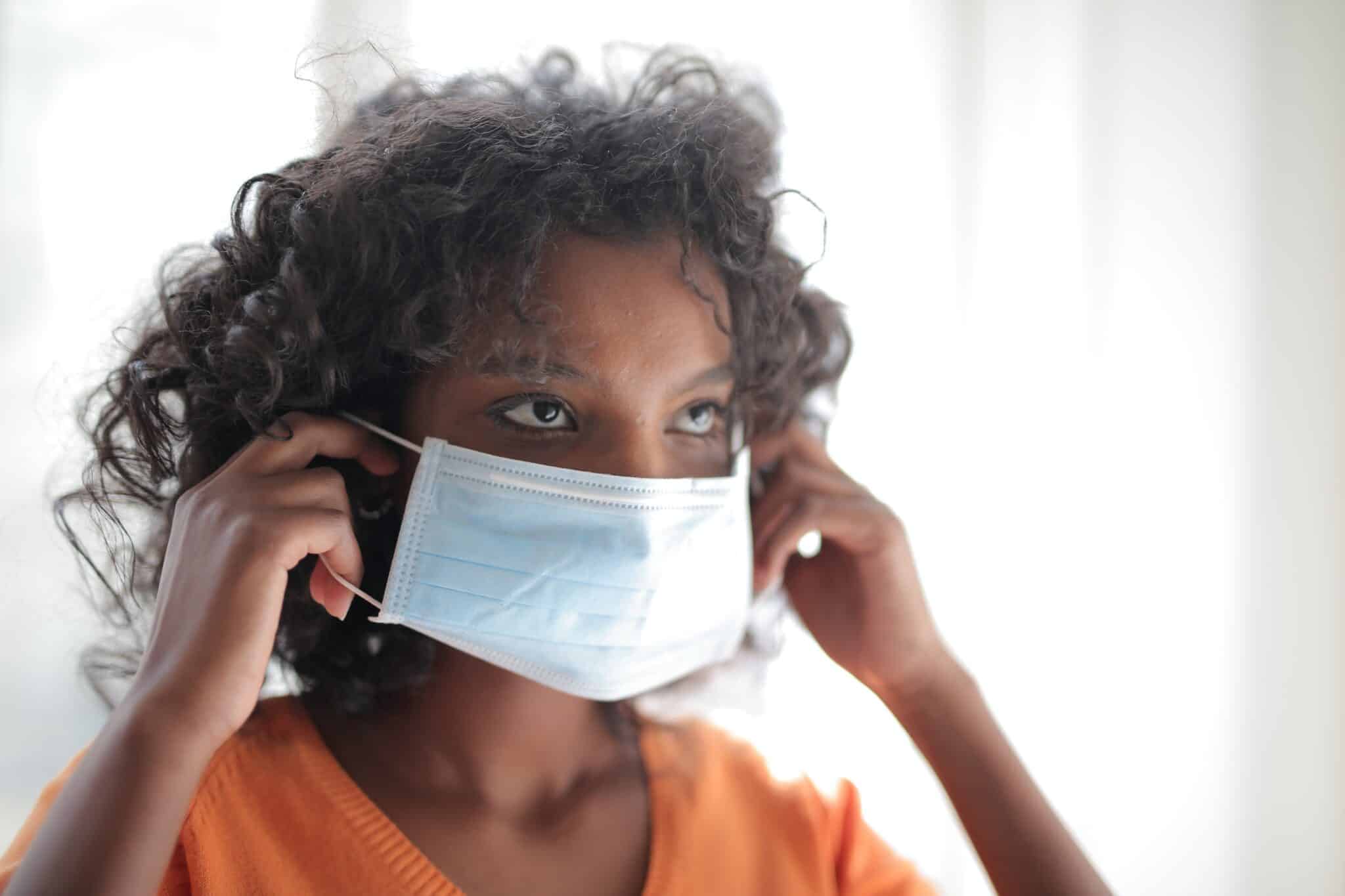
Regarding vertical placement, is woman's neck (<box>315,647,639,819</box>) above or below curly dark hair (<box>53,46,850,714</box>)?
below

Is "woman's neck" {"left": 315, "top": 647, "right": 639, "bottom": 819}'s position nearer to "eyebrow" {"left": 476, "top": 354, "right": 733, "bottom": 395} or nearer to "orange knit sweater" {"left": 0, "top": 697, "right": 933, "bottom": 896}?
"orange knit sweater" {"left": 0, "top": 697, "right": 933, "bottom": 896}

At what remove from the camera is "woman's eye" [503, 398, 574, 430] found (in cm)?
103

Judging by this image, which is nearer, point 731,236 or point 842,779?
point 731,236

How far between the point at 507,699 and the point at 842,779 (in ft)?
1.32

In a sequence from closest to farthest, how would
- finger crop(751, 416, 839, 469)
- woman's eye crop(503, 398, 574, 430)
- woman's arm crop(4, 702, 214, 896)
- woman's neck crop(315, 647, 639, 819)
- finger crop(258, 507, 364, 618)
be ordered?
woman's arm crop(4, 702, 214, 896) < finger crop(258, 507, 364, 618) < woman's eye crop(503, 398, 574, 430) < woman's neck crop(315, 647, 639, 819) < finger crop(751, 416, 839, 469)

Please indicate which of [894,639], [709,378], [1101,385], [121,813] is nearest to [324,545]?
[121,813]

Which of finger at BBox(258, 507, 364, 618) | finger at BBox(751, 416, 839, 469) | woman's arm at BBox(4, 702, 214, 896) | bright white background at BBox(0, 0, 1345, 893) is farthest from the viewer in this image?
bright white background at BBox(0, 0, 1345, 893)

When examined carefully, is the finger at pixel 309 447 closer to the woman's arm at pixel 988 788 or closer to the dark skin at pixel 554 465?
the dark skin at pixel 554 465

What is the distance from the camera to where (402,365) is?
105cm

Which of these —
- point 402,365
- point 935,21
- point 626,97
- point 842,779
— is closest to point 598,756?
point 842,779

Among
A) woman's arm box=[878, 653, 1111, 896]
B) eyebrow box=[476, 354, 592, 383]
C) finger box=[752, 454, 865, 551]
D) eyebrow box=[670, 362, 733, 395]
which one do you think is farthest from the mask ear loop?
woman's arm box=[878, 653, 1111, 896]

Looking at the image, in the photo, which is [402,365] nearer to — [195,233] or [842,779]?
[195,233]

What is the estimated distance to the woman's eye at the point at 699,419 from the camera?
1.10 meters

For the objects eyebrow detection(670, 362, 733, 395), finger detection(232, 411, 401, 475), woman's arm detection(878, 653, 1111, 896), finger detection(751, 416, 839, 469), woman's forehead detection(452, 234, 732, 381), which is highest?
woman's forehead detection(452, 234, 732, 381)
